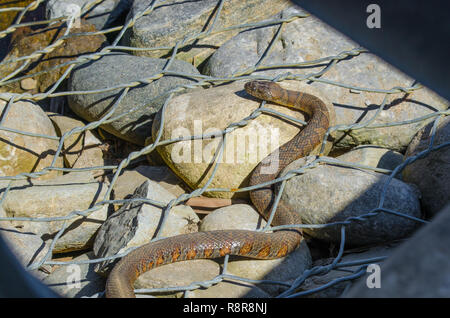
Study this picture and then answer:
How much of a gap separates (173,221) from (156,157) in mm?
1195

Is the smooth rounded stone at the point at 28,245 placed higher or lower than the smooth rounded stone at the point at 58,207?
lower

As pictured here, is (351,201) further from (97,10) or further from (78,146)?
(97,10)

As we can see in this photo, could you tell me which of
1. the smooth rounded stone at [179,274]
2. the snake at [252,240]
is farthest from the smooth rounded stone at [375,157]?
the smooth rounded stone at [179,274]

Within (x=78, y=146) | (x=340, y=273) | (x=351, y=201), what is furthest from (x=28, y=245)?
(x=351, y=201)

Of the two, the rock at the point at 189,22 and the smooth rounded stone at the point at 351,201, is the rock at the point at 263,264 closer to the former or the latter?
the smooth rounded stone at the point at 351,201

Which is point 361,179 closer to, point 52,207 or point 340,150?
point 340,150

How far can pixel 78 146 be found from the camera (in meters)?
→ 4.33

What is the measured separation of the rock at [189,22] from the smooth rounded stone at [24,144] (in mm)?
1299

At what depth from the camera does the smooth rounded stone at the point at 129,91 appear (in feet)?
13.9

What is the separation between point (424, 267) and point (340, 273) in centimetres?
224

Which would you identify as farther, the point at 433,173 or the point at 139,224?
the point at 433,173

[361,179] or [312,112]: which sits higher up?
[312,112]

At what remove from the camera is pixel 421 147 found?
343 cm

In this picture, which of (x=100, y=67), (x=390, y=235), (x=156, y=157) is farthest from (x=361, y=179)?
(x=100, y=67)
